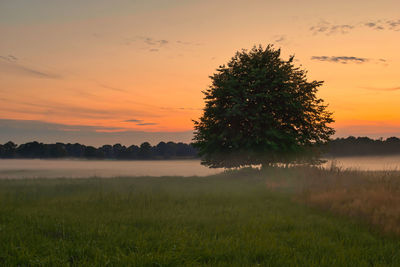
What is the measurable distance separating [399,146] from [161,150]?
76.1m

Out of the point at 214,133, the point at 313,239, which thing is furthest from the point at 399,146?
the point at 313,239

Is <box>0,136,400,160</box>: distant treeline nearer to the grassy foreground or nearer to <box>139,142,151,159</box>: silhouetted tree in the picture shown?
<box>139,142,151,159</box>: silhouetted tree

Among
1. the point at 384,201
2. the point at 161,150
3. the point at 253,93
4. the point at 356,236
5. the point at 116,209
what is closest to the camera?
the point at 356,236

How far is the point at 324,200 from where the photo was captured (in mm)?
11883

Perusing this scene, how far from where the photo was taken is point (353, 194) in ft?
39.2

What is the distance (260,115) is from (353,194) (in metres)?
13.4

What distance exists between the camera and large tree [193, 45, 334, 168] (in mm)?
23984

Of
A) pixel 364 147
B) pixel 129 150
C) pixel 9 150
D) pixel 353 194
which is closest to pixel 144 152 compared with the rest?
pixel 129 150

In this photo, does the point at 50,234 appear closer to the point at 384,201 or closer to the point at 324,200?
the point at 324,200

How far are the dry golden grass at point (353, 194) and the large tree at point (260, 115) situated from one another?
5.99m

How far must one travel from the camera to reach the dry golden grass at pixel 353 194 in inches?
363

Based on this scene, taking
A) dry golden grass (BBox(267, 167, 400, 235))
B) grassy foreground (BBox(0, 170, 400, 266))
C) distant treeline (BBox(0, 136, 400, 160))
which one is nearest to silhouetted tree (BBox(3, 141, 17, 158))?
distant treeline (BBox(0, 136, 400, 160))

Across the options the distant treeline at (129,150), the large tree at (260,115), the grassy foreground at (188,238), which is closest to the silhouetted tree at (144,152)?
the distant treeline at (129,150)

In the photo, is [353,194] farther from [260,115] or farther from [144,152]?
[144,152]
